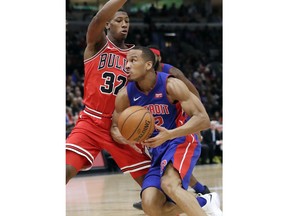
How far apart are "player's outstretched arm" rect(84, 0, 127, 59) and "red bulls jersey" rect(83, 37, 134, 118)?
0.16 feet

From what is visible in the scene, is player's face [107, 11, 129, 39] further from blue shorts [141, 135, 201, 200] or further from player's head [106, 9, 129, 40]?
blue shorts [141, 135, 201, 200]

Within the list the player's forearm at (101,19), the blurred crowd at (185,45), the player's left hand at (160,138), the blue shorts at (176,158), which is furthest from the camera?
the blurred crowd at (185,45)

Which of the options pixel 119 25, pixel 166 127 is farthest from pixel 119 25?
pixel 166 127

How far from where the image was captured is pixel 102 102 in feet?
17.4

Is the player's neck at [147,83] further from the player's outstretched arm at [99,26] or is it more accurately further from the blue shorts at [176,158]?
the player's outstretched arm at [99,26]

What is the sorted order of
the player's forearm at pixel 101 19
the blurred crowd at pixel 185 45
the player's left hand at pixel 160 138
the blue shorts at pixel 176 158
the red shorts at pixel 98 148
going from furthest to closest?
the blurred crowd at pixel 185 45 < the red shorts at pixel 98 148 < the player's forearm at pixel 101 19 < the blue shorts at pixel 176 158 < the player's left hand at pixel 160 138

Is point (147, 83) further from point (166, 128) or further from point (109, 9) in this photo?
point (109, 9)

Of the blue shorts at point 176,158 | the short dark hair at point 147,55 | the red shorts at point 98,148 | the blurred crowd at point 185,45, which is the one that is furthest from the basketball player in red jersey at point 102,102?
the blurred crowd at point 185,45

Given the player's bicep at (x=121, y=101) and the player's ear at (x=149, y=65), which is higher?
the player's ear at (x=149, y=65)

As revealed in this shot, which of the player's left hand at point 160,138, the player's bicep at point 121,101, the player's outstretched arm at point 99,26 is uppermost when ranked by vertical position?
the player's outstretched arm at point 99,26

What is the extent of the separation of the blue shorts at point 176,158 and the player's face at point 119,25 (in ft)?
3.49

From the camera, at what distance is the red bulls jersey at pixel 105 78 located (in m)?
5.27
